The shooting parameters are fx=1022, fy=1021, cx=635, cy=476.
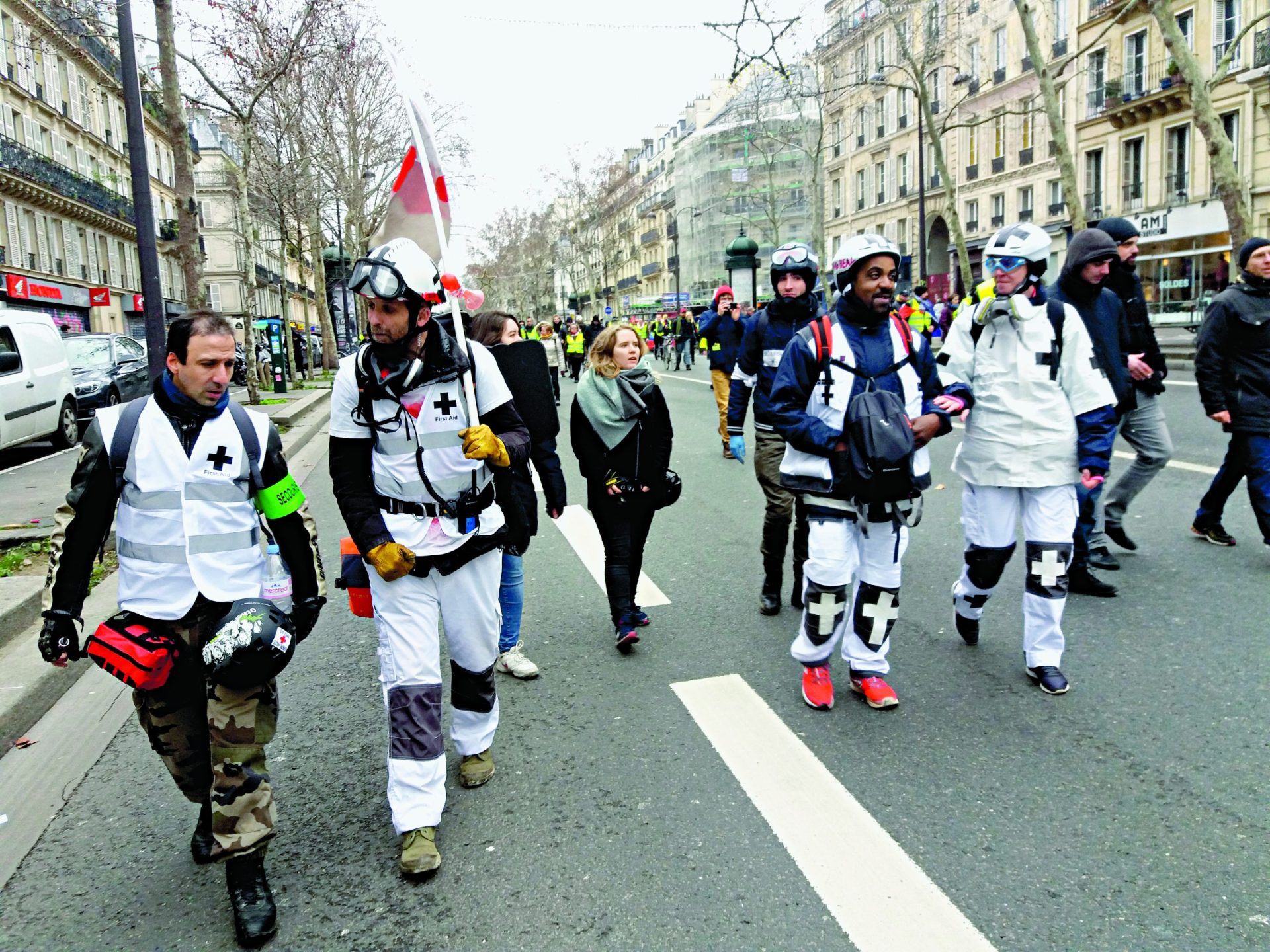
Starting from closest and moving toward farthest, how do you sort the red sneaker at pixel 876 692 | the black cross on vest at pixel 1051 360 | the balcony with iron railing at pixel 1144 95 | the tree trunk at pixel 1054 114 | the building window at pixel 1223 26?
the red sneaker at pixel 876 692 → the black cross on vest at pixel 1051 360 → the tree trunk at pixel 1054 114 → the building window at pixel 1223 26 → the balcony with iron railing at pixel 1144 95

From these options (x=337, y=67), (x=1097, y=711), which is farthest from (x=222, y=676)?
(x=337, y=67)

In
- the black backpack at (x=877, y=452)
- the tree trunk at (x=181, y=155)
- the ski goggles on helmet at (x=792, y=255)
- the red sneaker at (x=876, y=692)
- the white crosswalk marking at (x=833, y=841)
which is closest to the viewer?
the white crosswalk marking at (x=833, y=841)

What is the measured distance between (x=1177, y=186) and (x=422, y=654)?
36.3 meters

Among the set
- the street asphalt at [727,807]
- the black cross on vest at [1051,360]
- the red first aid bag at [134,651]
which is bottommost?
the street asphalt at [727,807]

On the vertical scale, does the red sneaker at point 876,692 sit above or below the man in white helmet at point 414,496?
below

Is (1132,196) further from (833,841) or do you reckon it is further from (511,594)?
(833,841)

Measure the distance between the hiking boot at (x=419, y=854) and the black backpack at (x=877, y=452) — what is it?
1.95m

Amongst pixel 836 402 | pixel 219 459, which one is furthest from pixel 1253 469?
pixel 219 459

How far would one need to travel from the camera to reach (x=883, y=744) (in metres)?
3.70

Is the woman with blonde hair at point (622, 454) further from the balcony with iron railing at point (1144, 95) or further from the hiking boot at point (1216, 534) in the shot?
the balcony with iron railing at point (1144, 95)

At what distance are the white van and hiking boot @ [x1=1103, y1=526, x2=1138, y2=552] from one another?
1251 cm

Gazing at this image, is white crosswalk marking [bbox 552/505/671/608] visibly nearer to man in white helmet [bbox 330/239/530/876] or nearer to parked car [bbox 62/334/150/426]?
man in white helmet [bbox 330/239/530/876]

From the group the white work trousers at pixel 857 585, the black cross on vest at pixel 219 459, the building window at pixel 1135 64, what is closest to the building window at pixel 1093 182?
the building window at pixel 1135 64

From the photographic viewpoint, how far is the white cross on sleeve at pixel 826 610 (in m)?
3.99
